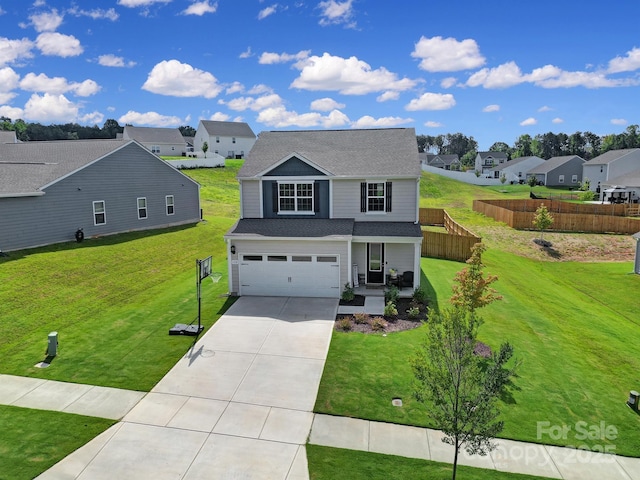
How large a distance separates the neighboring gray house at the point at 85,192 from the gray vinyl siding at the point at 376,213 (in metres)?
15.9

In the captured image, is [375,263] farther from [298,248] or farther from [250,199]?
[250,199]

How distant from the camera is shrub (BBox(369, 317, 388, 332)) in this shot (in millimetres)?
15820

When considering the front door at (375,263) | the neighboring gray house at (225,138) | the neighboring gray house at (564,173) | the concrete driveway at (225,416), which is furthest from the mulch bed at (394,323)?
the neighboring gray house at (564,173)

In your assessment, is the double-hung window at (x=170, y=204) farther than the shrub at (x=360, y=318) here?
Yes

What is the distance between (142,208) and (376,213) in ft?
60.0

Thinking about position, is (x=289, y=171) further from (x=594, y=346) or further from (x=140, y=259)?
(x=594, y=346)

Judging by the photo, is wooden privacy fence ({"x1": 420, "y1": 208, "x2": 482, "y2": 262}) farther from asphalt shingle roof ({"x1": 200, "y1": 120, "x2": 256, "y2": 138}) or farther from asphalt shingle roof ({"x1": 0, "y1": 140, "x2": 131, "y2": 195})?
asphalt shingle roof ({"x1": 200, "y1": 120, "x2": 256, "y2": 138})

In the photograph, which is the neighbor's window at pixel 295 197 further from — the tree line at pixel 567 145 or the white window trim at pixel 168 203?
the tree line at pixel 567 145

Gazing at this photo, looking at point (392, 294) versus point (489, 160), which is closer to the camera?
point (392, 294)

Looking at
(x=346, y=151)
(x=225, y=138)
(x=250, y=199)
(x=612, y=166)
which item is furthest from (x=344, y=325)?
(x=225, y=138)

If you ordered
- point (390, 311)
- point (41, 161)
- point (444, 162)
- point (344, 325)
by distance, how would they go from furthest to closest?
point (444, 162) → point (41, 161) → point (390, 311) → point (344, 325)

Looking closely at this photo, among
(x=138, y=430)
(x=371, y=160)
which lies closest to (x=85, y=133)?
(x=371, y=160)

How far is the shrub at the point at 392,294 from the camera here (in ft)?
59.9

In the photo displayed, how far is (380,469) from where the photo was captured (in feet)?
29.3
